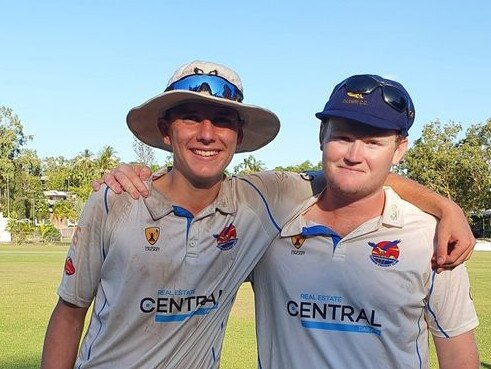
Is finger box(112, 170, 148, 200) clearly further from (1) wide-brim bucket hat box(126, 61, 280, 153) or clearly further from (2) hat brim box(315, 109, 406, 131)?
(2) hat brim box(315, 109, 406, 131)

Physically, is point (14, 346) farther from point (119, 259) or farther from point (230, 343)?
point (119, 259)

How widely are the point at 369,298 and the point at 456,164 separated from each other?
5208cm

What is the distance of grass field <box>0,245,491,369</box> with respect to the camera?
349 inches

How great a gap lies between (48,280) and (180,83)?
1939cm

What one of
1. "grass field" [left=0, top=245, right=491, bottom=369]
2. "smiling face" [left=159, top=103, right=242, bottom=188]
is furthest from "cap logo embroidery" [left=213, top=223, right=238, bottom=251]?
"grass field" [left=0, top=245, right=491, bottom=369]

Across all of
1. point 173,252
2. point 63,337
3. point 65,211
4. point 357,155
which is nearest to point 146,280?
point 173,252

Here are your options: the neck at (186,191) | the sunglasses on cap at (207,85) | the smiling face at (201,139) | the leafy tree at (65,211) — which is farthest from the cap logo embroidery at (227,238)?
the leafy tree at (65,211)

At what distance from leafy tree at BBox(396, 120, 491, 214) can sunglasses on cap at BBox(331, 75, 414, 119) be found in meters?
50.0

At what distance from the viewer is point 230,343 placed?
10078mm

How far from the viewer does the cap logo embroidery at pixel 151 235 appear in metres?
3.34

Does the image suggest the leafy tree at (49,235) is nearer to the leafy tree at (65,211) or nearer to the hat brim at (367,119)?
the leafy tree at (65,211)

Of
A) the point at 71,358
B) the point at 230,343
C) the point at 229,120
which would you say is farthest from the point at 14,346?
the point at 229,120

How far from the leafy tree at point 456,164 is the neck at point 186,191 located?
50.0 m

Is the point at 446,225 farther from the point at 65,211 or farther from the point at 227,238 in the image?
the point at 65,211
